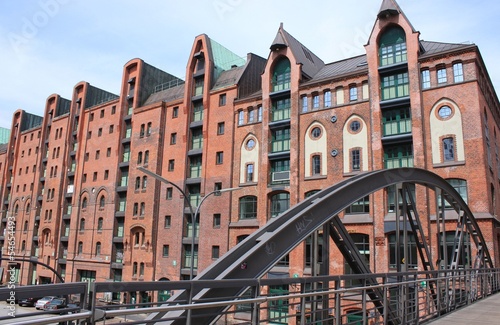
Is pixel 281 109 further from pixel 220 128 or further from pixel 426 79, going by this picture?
pixel 426 79

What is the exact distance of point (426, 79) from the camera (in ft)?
83.4

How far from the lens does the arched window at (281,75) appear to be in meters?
32.0

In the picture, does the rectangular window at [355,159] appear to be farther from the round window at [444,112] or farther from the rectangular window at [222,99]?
the rectangular window at [222,99]

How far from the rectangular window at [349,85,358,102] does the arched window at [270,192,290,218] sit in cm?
801

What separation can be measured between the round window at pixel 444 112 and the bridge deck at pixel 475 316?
13.7m

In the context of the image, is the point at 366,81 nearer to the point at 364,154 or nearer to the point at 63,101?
the point at 364,154

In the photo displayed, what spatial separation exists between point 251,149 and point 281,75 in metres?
6.21

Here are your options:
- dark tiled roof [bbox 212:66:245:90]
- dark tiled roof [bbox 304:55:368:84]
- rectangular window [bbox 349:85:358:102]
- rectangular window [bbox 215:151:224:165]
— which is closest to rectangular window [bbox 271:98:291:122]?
dark tiled roof [bbox 304:55:368:84]

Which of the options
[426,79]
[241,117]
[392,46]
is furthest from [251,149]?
[426,79]

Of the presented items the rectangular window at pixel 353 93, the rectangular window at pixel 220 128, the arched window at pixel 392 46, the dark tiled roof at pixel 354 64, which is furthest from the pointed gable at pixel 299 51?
the rectangular window at pixel 220 128

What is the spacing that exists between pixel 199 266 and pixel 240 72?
16472 mm

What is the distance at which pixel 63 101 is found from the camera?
55812 mm

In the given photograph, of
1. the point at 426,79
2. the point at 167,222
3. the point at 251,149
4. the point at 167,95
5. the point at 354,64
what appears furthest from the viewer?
the point at 167,95

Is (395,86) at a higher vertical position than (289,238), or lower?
higher
